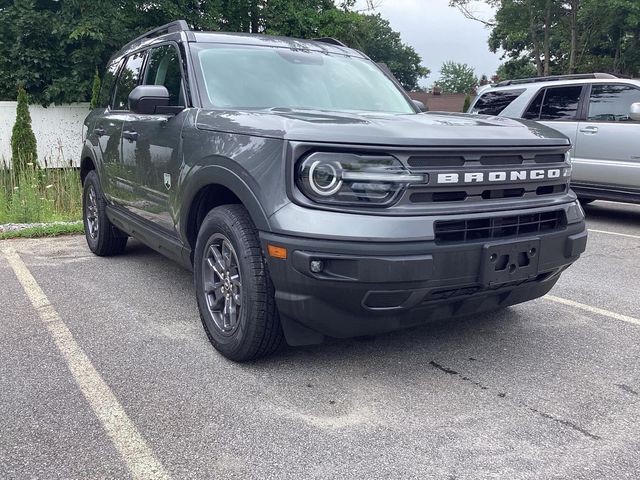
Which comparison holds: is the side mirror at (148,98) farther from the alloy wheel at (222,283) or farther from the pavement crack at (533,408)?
the pavement crack at (533,408)

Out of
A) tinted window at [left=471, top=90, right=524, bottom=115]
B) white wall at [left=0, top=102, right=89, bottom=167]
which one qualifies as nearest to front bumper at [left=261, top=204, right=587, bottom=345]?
tinted window at [left=471, top=90, right=524, bottom=115]

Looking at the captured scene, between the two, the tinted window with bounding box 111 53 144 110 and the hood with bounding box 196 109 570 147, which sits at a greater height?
the tinted window with bounding box 111 53 144 110

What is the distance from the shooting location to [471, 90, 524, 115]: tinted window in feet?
29.8

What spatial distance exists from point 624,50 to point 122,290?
28.8m

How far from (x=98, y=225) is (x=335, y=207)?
12.2 ft

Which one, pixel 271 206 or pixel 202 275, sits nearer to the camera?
pixel 271 206

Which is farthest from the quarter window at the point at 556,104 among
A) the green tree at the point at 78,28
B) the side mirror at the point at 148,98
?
the green tree at the point at 78,28

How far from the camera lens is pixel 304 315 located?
2.90 metres

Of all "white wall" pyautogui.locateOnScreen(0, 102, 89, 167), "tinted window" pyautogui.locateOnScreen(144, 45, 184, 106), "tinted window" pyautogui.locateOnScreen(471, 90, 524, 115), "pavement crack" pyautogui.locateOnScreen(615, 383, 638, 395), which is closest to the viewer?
"pavement crack" pyautogui.locateOnScreen(615, 383, 638, 395)

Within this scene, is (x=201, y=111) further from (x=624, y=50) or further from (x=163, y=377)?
(x=624, y=50)

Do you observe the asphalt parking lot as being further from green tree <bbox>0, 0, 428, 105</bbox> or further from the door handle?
green tree <bbox>0, 0, 428, 105</bbox>

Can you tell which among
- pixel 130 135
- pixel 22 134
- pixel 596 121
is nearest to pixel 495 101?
Result: pixel 596 121

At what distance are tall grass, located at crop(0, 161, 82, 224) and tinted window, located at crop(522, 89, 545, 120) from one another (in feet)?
21.1

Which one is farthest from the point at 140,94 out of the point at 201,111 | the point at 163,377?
the point at 163,377
